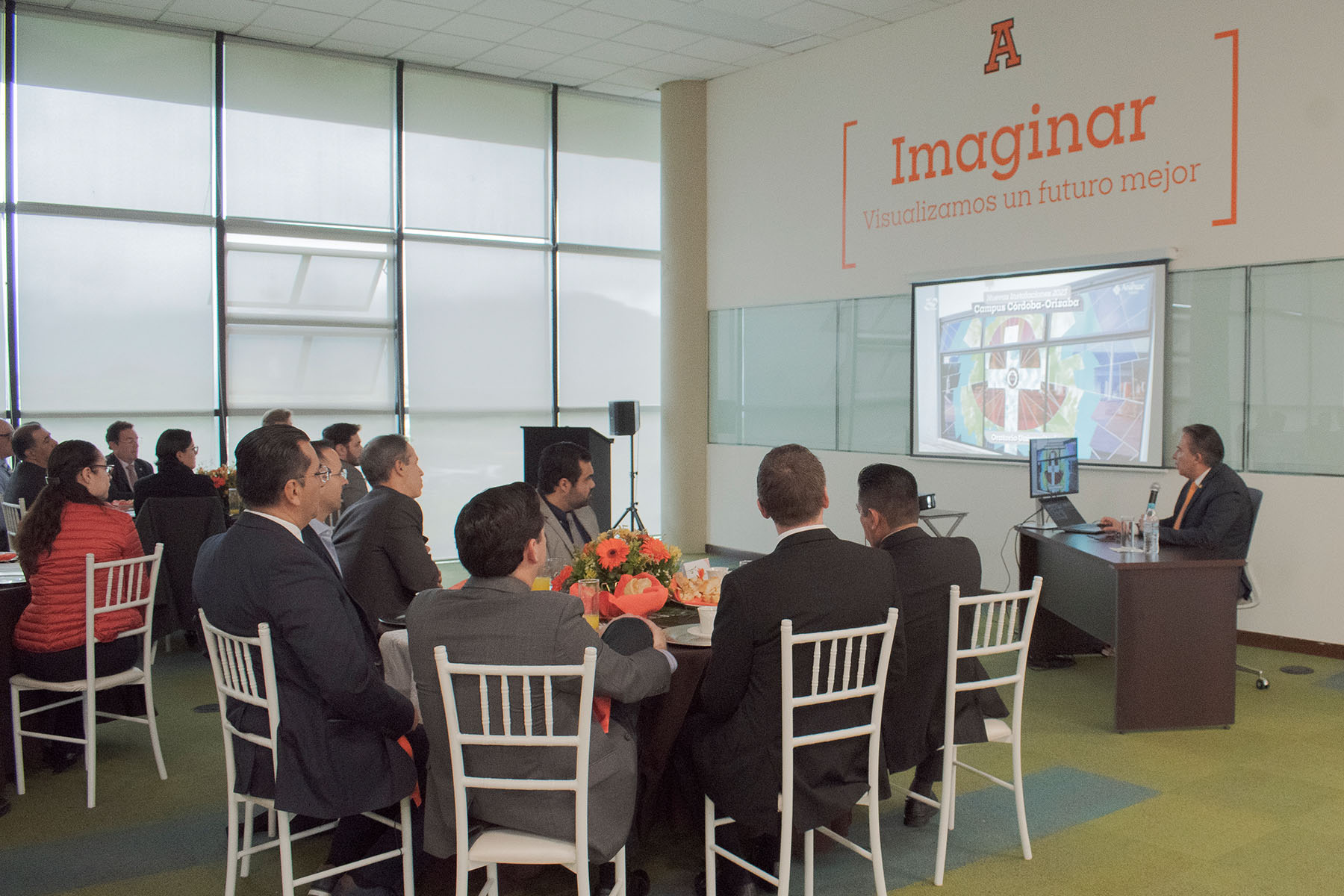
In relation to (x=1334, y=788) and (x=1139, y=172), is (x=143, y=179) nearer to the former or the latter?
(x=1139, y=172)

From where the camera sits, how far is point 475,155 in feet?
32.1

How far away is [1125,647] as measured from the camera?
15.8 feet

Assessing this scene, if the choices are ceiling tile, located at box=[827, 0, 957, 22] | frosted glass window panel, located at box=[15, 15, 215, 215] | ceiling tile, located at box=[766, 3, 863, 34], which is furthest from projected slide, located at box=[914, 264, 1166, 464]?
frosted glass window panel, located at box=[15, 15, 215, 215]

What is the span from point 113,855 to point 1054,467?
204 inches

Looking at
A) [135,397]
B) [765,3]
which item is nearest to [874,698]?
[765,3]

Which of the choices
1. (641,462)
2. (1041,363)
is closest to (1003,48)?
(1041,363)

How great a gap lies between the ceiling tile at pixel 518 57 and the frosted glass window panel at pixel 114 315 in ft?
9.38

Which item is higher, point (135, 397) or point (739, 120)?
point (739, 120)

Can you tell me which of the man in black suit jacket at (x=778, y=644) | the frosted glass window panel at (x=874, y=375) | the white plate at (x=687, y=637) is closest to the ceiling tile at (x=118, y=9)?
the frosted glass window panel at (x=874, y=375)

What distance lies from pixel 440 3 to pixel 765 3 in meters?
2.46

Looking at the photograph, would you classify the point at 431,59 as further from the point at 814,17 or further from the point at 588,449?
the point at 588,449

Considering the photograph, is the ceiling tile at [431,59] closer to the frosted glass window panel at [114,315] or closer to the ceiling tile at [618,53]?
the ceiling tile at [618,53]

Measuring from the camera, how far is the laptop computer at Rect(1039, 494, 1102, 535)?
20.3 ft

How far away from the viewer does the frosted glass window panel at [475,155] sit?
9.51 meters
